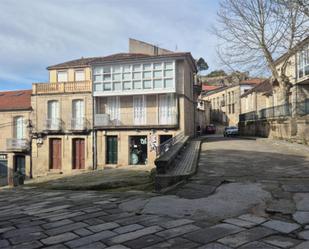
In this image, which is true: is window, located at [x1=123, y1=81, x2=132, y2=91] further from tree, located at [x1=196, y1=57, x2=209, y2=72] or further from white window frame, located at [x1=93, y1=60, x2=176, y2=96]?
tree, located at [x1=196, y1=57, x2=209, y2=72]

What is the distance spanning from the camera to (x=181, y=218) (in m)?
5.73

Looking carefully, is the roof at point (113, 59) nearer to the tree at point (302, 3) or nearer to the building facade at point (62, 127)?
the building facade at point (62, 127)

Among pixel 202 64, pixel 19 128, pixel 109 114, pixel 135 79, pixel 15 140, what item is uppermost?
pixel 202 64

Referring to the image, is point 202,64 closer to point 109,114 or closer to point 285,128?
point 109,114

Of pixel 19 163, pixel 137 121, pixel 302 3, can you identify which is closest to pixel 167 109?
pixel 137 121

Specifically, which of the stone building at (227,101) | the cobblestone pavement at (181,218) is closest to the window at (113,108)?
the cobblestone pavement at (181,218)

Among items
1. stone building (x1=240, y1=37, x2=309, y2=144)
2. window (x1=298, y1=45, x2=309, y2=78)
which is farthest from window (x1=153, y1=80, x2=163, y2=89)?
window (x1=298, y1=45, x2=309, y2=78)

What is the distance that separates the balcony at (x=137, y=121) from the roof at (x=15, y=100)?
24.1ft

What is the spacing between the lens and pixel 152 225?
536 centimetres

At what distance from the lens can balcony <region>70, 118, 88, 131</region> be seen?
29953 mm

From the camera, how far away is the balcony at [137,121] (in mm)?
28234

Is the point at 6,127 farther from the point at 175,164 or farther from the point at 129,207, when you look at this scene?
the point at 129,207

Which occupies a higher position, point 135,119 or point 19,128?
point 135,119

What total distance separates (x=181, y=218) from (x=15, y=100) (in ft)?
106
